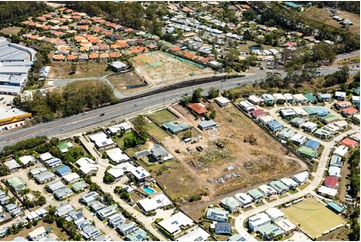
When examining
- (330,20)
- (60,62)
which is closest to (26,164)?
(60,62)

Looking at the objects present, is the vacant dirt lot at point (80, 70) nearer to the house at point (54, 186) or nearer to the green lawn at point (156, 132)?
the green lawn at point (156, 132)

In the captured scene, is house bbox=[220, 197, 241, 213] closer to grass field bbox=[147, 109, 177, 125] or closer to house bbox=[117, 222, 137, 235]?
house bbox=[117, 222, 137, 235]

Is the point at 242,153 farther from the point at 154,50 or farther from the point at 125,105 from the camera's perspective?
the point at 154,50

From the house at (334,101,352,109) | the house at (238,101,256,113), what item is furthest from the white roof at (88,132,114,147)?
the house at (334,101,352,109)

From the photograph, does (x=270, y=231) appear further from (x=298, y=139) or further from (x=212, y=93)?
(x=212, y=93)

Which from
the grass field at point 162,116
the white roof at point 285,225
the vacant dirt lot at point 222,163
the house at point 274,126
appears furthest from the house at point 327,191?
the grass field at point 162,116

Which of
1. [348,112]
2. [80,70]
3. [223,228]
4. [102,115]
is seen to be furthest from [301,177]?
[80,70]
